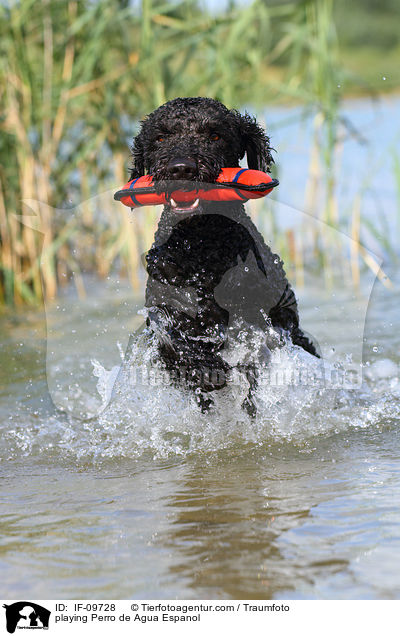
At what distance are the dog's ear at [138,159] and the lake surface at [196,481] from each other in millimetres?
858

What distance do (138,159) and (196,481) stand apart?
1.81 meters

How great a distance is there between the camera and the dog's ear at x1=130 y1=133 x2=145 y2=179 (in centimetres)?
431

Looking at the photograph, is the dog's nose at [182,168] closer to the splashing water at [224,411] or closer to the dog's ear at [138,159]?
the dog's ear at [138,159]

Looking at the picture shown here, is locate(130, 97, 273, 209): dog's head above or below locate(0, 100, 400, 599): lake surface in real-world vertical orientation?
above

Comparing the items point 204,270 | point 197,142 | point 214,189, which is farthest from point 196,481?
point 197,142

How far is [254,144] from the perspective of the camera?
170 inches

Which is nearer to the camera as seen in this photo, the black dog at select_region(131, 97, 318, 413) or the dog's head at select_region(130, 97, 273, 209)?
the dog's head at select_region(130, 97, 273, 209)

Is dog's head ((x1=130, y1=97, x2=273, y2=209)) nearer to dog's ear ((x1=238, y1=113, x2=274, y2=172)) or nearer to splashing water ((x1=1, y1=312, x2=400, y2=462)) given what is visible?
dog's ear ((x1=238, y1=113, x2=274, y2=172))

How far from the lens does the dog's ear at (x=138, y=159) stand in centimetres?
431

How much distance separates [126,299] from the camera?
686 centimetres
